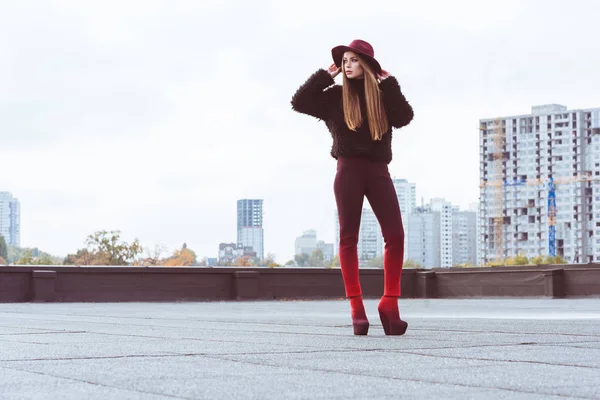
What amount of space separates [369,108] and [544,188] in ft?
633

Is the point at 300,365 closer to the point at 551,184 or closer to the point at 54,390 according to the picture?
the point at 54,390

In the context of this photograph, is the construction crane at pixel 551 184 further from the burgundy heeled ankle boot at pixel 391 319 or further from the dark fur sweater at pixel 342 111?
the burgundy heeled ankle boot at pixel 391 319

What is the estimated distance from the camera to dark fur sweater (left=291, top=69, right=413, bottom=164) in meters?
5.65

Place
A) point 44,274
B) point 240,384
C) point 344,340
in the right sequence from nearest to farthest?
point 240,384 < point 344,340 < point 44,274

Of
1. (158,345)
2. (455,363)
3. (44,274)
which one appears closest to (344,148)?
(158,345)

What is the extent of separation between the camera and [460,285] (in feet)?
70.3

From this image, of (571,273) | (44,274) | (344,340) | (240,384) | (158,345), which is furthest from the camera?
(571,273)

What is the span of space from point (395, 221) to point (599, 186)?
617 ft

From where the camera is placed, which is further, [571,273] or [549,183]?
[549,183]

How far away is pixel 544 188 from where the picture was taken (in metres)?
193

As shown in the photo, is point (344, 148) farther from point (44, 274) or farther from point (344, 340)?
point (44, 274)

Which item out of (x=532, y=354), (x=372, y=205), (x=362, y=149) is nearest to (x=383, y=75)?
(x=362, y=149)

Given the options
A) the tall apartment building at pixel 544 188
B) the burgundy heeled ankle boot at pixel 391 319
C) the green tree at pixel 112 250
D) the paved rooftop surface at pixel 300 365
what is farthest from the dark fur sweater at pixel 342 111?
the tall apartment building at pixel 544 188

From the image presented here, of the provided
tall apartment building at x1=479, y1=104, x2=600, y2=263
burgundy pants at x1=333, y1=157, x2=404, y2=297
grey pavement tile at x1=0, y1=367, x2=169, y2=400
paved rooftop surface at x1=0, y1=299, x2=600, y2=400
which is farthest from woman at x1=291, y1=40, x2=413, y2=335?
tall apartment building at x1=479, y1=104, x2=600, y2=263
